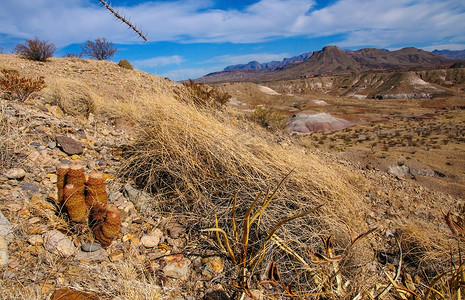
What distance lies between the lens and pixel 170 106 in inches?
120

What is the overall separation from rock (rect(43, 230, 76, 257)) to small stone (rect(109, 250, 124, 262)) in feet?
0.79

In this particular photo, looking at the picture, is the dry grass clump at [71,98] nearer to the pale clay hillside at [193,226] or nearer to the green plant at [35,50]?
the pale clay hillside at [193,226]

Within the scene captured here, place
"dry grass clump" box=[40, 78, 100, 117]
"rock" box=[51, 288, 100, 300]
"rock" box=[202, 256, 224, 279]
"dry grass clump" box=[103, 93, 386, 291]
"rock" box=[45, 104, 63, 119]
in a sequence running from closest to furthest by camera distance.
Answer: "rock" box=[51, 288, 100, 300] < "rock" box=[202, 256, 224, 279] < "dry grass clump" box=[103, 93, 386, 291] < "rock" box=[45, 104, 63, 119] < "dry grass clump" box=[40, 78, 100, 117]

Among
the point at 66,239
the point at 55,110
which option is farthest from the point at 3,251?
the point at 55,110

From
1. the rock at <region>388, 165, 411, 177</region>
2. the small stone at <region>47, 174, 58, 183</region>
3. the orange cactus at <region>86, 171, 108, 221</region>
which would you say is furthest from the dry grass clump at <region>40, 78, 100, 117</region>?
the rock at <region>388, 165, 411, 177</region>

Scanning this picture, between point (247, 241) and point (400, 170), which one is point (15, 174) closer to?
point (247, 241)

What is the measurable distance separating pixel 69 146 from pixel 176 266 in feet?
6.42

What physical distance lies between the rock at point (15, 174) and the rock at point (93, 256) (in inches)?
40.0

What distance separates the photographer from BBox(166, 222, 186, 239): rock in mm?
2072

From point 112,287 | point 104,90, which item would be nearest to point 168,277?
point 112,287

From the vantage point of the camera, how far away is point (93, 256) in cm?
161

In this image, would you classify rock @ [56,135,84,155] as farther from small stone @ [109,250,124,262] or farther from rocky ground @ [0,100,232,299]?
small stone @ [109,250,124,262]

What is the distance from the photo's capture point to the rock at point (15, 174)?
78.7 inches

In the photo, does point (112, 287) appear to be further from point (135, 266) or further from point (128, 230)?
point (128, 230)
